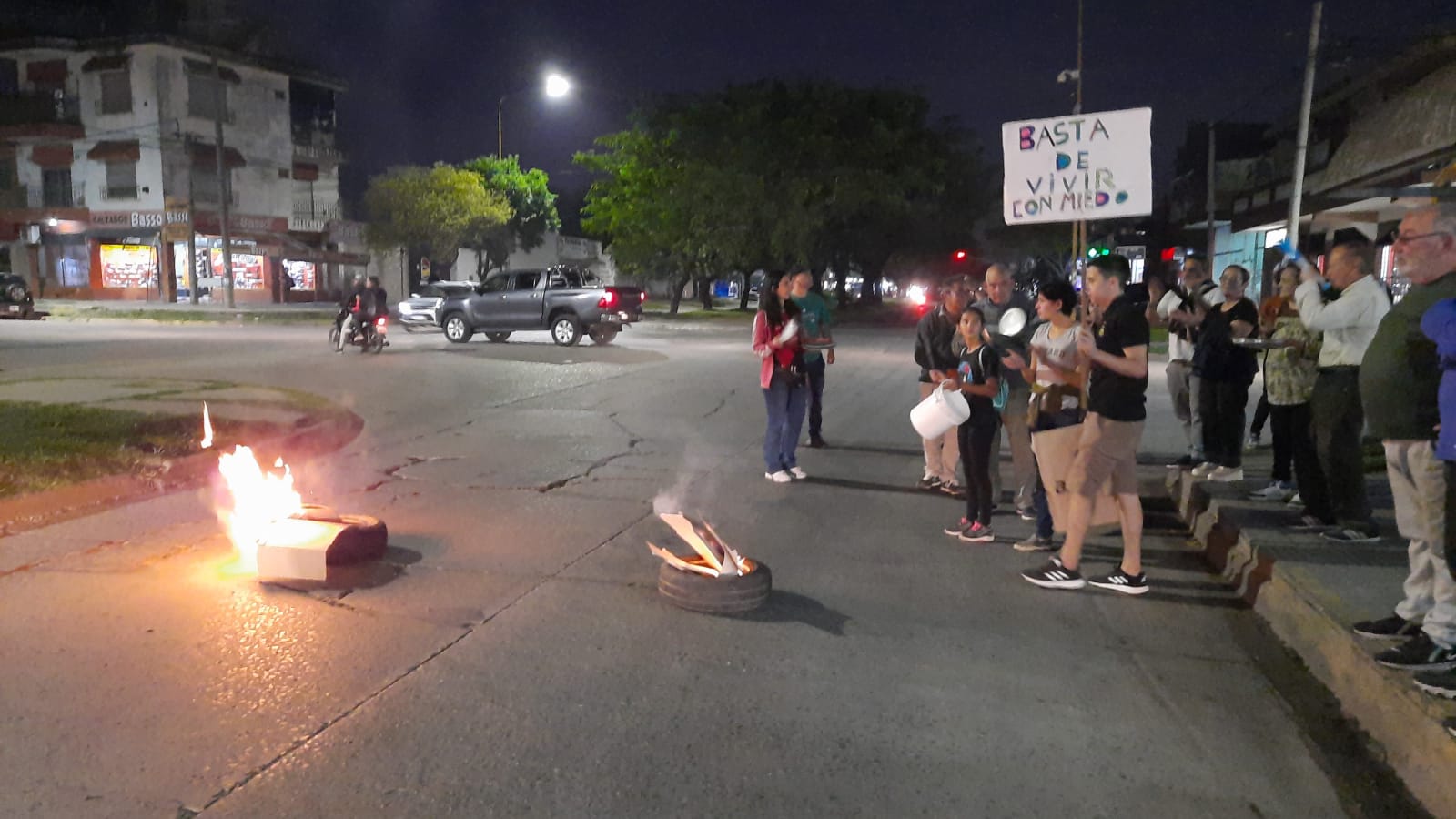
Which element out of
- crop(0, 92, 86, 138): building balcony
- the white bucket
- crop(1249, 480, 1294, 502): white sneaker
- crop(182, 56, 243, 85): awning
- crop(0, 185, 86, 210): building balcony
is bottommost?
crop(1249, 480, 1294, 502): white sneaker

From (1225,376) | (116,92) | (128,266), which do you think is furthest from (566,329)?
(116,92)

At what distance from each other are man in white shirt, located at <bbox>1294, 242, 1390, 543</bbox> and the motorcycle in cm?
1833

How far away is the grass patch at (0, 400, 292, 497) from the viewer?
825cm

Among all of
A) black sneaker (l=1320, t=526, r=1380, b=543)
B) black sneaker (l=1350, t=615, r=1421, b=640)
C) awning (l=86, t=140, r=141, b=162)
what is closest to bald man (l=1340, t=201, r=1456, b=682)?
A: black sneaker (l=1350, t=615, r=1421, b=640)

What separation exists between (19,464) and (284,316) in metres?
29.9

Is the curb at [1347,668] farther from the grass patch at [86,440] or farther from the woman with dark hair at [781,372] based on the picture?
the grass patch at [86,440]

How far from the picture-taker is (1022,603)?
577 cm

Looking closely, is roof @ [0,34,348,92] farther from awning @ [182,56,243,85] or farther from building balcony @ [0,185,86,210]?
building balcony @ [0,185,86,210]

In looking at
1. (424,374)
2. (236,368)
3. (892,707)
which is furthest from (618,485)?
(236,368)

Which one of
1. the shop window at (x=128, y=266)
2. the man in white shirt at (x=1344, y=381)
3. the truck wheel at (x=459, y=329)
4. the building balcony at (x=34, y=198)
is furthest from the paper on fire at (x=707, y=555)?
the building balcony at (x=34, y=198)

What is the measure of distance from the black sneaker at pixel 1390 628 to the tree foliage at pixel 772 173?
3301 centimetres

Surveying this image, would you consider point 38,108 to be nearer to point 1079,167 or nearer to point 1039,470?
point 1079,167

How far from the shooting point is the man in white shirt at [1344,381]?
6004 mm

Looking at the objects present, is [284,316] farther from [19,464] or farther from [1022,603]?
[1022,603]
